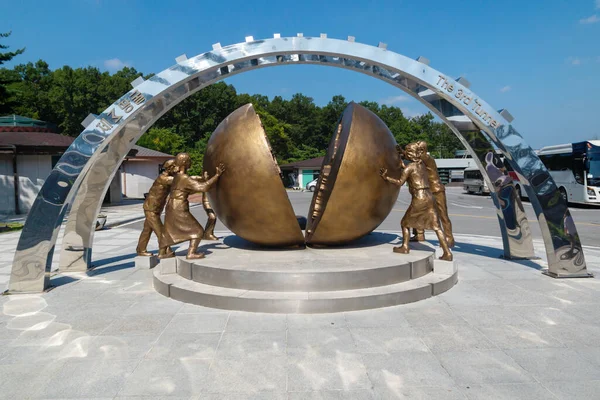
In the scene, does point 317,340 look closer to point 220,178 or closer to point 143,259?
point 220,178

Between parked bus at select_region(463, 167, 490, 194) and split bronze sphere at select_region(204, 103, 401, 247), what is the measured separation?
30.3 metres

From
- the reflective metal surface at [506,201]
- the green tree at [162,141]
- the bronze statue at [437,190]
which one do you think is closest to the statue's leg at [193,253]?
the bronze statue at [437,190]

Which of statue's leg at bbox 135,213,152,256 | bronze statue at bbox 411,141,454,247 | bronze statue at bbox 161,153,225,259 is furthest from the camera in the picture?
statue's leg at bbox 135,213,152,256

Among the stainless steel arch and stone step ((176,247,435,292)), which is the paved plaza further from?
the stainless steel arch

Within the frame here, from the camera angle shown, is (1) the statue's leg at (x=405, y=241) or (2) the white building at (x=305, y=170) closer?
(1) the statue's leg at (x=405, y=241)

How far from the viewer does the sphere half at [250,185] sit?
6.91m

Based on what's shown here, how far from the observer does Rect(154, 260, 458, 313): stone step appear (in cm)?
601

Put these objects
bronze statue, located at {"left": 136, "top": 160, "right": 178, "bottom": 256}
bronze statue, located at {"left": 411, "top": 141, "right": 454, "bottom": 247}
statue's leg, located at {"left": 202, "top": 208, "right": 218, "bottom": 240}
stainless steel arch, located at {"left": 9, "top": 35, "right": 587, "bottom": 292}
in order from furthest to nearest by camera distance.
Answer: statue's leg, located at {"left": 202, "top": 208, "right": 218, "bottom": 240}
bronze statue, located at {"left": 411, "top": 141, "right": 454, "bottom": 247}
bronze statue, located at {"left": 136, "top": 160, "right": 178, "bottom": 256}
stainless steel arch, located at {"left": 9, "top": 35, "right": 587, "bottom": 292}

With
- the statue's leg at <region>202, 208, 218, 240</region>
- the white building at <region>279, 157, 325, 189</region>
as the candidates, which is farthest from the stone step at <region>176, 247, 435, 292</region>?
the white building at <region>279, 157, 325, 189</region>

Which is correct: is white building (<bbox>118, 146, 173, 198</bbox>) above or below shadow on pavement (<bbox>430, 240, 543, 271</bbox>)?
above

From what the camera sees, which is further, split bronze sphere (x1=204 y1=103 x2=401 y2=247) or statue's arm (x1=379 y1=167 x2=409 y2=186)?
statue's arm (x1=379 y1=167 x2=409 y2=186)

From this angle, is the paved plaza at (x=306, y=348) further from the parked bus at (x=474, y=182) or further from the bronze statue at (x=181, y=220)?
the parked bus at (x=474, y=182)

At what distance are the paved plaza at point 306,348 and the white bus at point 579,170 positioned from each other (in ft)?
57.0

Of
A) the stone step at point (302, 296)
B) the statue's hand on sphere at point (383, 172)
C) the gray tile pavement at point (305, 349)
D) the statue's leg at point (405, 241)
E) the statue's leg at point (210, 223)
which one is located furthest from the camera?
the statue's leg at point (210, 223)
